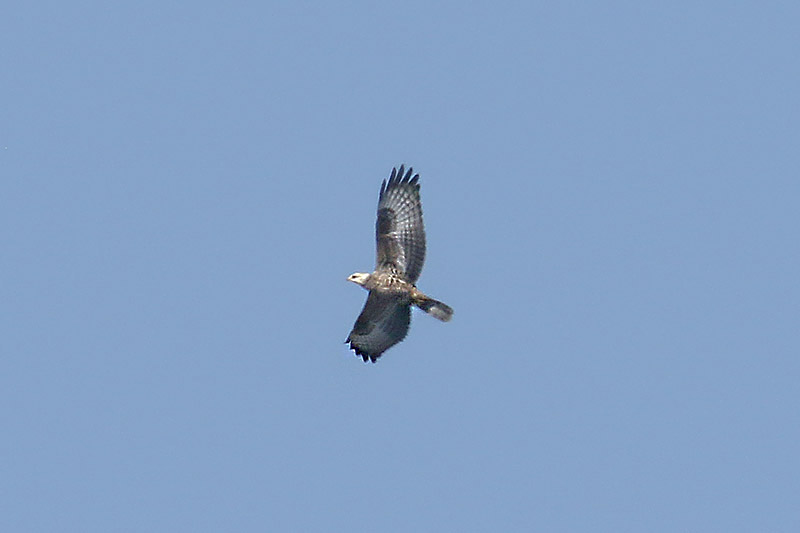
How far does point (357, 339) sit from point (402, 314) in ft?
3.14

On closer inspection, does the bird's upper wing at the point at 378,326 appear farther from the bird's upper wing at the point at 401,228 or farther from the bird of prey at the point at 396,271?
the bird's upper wing at the point at 401,228

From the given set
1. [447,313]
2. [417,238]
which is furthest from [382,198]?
[447,313]

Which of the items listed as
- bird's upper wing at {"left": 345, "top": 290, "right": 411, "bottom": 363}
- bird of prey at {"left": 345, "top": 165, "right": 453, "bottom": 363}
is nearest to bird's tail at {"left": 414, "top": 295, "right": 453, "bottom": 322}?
bird of prey at {"left": 345, "top": 165, "right": 453, "bottom": 363}

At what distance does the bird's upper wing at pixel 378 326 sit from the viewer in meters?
21.7

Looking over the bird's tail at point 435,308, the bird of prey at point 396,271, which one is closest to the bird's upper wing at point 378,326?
the bird of prey at point 396,271

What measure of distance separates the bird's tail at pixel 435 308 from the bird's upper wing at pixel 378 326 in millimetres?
507

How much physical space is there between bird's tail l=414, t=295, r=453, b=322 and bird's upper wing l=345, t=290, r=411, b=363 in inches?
20.0

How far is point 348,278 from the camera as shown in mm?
21438

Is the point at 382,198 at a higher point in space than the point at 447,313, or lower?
higher

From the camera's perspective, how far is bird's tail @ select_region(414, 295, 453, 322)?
68.4 ft

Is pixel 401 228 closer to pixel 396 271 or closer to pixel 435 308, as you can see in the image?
pixel 396 271

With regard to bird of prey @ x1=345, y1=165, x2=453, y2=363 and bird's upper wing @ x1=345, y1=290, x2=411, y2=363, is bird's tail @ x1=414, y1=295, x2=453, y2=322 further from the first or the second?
bird's upper wing @ x1=345, y1=290, x2=411, y2=363

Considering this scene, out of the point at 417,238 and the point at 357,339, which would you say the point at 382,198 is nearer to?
the point at 417,238

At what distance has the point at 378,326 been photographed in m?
22.2
